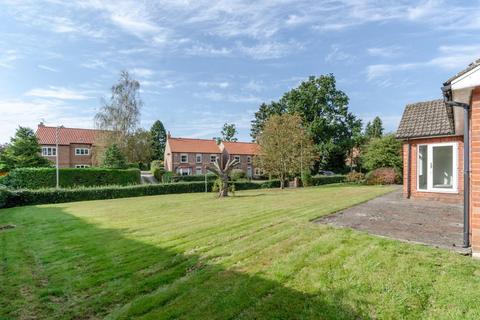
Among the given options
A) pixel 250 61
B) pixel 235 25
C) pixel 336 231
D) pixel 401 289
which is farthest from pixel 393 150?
pixel 401 289

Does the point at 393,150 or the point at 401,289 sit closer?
the point at 401,289

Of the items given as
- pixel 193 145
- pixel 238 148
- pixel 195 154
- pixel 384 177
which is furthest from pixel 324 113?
pixel 193 145

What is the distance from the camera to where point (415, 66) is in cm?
1484

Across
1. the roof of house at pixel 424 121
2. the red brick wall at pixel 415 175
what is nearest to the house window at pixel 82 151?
the roof of house at pixel 424 121

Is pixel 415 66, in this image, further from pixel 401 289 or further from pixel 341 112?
pixel 341 112

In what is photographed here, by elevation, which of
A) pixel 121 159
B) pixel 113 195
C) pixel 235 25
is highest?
pixel 235 25

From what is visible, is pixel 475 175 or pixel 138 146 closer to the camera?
pixel 475 175

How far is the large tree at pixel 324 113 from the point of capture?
41.7 metres

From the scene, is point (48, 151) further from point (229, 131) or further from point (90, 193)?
point (229, 131)

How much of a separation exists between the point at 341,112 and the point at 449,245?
4068 centimetres

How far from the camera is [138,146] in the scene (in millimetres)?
41562

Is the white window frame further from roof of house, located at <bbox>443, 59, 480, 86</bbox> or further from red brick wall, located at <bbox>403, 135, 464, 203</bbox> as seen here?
roof of house, located at <bbox>443, 59, 480, 86</bbox>

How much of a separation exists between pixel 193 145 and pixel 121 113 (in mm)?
18068

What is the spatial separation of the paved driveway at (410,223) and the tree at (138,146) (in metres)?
36.6
